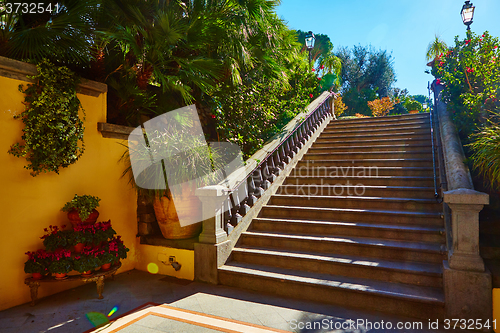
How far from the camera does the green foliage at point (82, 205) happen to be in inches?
135

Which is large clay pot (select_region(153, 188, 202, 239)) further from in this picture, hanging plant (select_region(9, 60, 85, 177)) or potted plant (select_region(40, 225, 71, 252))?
hanging plant (select_region(9, 60, 85, 177))

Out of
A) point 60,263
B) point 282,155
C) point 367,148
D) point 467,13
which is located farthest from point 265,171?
point 467,13

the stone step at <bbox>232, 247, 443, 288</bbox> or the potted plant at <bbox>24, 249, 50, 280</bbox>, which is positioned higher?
the potted plant at <bbox>24, 249, 50, 280</bbox>

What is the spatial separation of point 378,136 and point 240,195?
3.95 meters

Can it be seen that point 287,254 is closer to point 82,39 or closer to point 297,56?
point 82,39

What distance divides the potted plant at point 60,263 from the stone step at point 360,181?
11.8 ft

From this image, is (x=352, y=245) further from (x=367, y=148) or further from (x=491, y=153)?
(x=367, y=148)

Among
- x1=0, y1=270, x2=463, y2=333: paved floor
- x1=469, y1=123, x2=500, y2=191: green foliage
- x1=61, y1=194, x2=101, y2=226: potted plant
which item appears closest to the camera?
x1=0, y1=270, x2=463, y2=333: paved floor

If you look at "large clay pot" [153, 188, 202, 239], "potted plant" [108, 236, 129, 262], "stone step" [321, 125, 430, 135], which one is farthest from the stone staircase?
"potted plant" [108, 236, 129, 262]

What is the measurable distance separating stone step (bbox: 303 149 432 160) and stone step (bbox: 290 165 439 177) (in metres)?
0.35

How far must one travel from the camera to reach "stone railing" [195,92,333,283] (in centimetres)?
379

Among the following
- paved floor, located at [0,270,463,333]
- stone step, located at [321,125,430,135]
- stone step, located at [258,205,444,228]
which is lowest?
paved floor, located at [0,270,463,333]

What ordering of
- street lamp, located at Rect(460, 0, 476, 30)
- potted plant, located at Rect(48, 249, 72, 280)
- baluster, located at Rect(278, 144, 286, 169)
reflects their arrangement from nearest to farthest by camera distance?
potted plant, located at Rect(48, 249, 72, 280) < baluster, located at Rect(278, 144, 286, 169) < street lamp, located at Rect(460, 0, 476, 30)

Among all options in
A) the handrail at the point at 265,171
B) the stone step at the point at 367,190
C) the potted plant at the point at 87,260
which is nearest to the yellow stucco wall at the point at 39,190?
the potted plant at the point at 87,260
